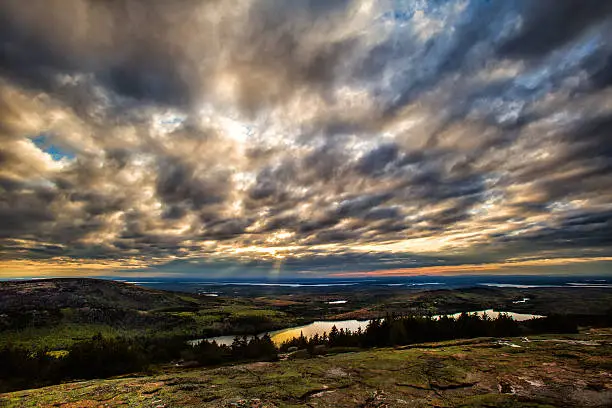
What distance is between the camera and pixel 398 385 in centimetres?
2095

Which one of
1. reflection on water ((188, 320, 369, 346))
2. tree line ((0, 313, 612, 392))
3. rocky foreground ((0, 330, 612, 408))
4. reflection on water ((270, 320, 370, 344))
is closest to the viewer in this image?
rocky foreground ((0, 330, 612, 408))

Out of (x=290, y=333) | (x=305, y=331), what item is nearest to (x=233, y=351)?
(x=290, y=333)

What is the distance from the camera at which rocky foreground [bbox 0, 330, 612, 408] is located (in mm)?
17562

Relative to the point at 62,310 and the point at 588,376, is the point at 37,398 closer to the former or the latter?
the point at 588,376

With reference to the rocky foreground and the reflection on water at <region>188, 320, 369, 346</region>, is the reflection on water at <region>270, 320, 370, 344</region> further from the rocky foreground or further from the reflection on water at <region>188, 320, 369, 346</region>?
the rocky foreground

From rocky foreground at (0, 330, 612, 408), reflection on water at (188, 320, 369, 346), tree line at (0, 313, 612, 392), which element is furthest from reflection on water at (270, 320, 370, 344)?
rocky foreground at (0, 330, 612, 408)

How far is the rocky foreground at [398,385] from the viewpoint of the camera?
1756cm

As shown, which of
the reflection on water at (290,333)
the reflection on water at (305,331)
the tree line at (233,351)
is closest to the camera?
the tree line at (233,351)

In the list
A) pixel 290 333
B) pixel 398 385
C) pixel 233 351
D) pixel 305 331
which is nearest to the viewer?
pixel 398 385

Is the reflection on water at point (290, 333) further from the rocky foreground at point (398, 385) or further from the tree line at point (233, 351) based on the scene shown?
the rocky foreground at point (398, 385)

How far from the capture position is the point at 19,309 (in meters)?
156

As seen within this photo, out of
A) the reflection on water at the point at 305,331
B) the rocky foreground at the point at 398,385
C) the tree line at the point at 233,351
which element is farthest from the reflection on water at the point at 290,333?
the rocky foreground at the point at 398,385

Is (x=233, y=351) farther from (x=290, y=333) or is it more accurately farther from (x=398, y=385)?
(x=290, y=333)

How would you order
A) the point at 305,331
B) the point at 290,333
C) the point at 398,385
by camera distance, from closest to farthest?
the point at 398,385, the point at 290,333, the point at 305,331
